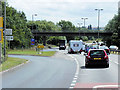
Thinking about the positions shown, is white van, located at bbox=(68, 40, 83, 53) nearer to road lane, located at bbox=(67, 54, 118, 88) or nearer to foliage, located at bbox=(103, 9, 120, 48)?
road lane, located at bbox=(67, 54, 118, 88)

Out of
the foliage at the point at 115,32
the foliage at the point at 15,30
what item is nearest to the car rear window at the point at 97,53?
the foliage at the point at 15,30

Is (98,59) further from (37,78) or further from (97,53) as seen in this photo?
(37,78)

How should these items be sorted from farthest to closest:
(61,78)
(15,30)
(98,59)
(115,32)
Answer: (115,32), (15,30), (98,59), (61,78)

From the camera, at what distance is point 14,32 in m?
76.4

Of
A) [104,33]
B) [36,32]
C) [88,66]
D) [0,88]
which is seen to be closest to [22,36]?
[36,32]

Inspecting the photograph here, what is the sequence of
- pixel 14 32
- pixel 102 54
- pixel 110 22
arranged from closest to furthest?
pixel 102 54
pixel 14 32
pixel 110 22

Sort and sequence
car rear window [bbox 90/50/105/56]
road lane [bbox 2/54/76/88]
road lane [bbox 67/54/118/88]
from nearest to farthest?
road lane [bbox 2/54/76/88] < road lane [bbox 67/54/118/88] < car rear window [bbox 90/50/105/56]

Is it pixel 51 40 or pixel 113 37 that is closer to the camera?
pixel 113 37

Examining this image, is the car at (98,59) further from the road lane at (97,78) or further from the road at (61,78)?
the road lane at (97,78)

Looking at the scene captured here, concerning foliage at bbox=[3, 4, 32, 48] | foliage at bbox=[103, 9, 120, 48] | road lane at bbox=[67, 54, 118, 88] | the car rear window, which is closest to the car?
the car rear window

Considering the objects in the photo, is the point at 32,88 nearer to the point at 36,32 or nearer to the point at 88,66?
the point at 88,66

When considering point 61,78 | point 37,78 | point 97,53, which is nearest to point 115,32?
point 97,53

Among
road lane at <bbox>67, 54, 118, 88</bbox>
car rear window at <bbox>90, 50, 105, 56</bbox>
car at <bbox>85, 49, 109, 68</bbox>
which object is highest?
car rear window at <bbox>90, 50, 105, 56</bbox>

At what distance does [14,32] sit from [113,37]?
A: 3573 cm
